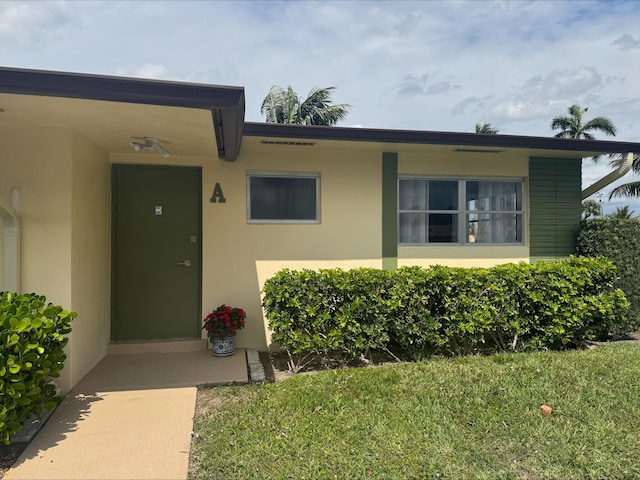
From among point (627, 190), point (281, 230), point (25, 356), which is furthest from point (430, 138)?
point (627, 190)

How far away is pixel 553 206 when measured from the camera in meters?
6.06

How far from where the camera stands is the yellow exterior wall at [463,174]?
5656 millimetres

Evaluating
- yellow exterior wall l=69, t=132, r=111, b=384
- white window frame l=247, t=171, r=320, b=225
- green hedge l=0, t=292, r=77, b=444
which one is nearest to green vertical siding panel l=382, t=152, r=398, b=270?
white window frame l=247, t=171, r=320, b=225

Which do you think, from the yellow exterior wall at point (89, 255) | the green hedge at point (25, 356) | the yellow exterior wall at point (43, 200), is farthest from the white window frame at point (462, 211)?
the green hedge at point (25, 356)

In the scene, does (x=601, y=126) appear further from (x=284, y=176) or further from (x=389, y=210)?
(x=284, y=176)

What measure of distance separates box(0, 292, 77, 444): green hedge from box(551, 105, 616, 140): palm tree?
95.7ft

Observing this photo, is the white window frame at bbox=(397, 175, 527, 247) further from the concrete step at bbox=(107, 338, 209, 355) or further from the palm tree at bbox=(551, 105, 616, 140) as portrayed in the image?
the palm tree at bbox=(551, 105, 616, 140)

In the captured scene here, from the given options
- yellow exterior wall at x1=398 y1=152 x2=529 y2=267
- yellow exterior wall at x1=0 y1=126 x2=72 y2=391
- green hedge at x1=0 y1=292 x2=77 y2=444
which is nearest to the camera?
green hedge at x1=0 y1=292 x2=77 y2=444

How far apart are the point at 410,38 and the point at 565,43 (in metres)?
3.10

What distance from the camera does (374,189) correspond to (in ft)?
18.2

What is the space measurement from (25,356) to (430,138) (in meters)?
4.68

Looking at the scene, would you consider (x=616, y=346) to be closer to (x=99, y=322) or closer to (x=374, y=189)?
(x=374, y=189)

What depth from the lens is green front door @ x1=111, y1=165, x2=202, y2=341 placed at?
16.2 feet

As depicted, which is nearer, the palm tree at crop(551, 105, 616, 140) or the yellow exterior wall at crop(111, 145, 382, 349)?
the yellow exterior wall at crop(111, 145, 382, 349)
